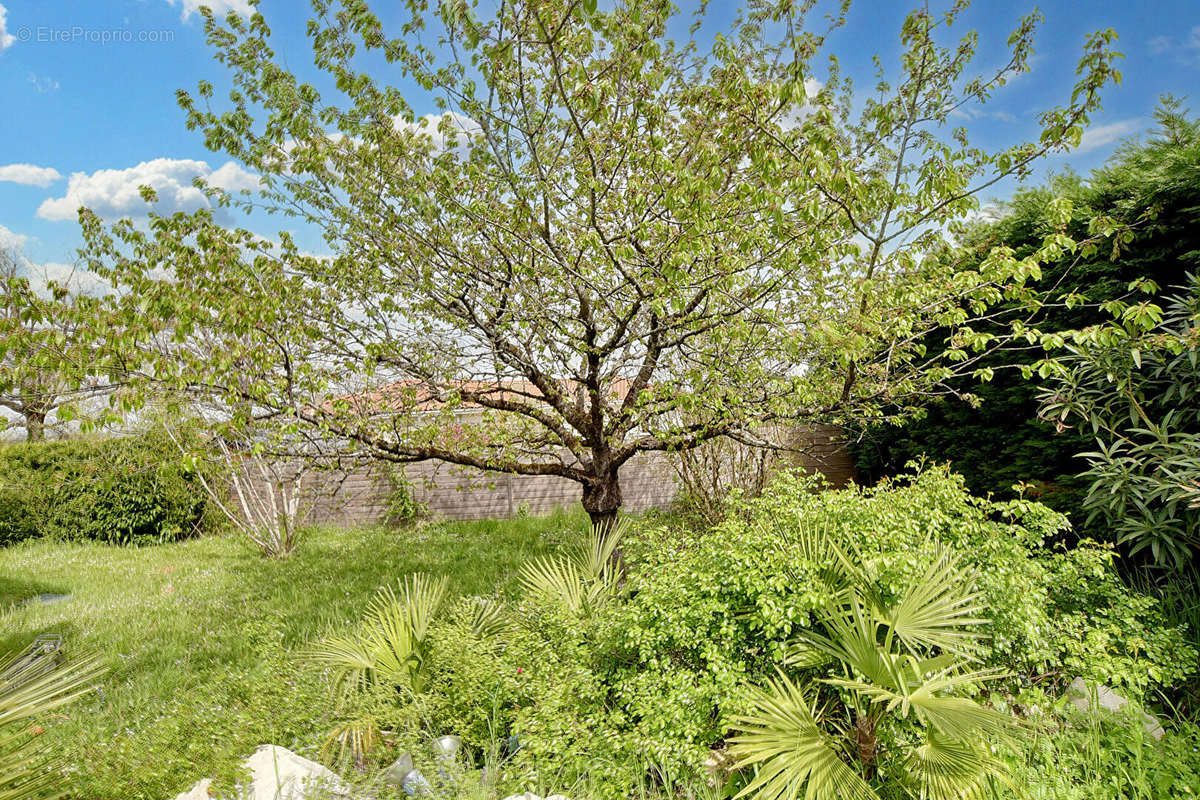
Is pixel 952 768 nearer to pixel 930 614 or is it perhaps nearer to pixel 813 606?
pixel 930 614

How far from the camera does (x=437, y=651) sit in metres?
3.83

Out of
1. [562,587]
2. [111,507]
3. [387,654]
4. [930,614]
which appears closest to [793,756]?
[930,614]

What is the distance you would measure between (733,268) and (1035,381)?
384 centimetres

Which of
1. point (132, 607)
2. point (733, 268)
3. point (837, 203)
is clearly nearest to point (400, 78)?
point (733, 268)

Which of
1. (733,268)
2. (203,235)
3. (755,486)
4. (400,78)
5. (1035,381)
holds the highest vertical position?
(400,78)

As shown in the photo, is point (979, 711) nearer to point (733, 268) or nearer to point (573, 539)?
point (733, 268)

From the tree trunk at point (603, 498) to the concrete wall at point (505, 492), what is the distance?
3.87 meters

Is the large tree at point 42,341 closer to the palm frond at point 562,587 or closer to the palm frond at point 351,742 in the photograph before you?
the palm frond at point 351,742

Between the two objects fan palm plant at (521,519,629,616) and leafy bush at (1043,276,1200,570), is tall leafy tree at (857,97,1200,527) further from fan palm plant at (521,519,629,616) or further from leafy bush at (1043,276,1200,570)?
fan palm plant at (521,519,629,616)

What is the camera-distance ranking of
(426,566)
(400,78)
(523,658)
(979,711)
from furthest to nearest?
(426,566) → (400,78) → (523,658) → (979,711)

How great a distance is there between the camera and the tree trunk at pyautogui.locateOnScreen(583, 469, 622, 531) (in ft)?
17.6

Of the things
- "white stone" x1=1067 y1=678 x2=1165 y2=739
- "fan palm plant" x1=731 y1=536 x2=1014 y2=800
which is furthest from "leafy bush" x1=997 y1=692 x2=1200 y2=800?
"fan palm plant" x1=731 y1=536 x2=1014 y2=800

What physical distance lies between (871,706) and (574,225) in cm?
369

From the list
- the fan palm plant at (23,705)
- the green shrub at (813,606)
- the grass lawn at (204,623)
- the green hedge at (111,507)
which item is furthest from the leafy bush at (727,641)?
the green hedge at (111,507)
